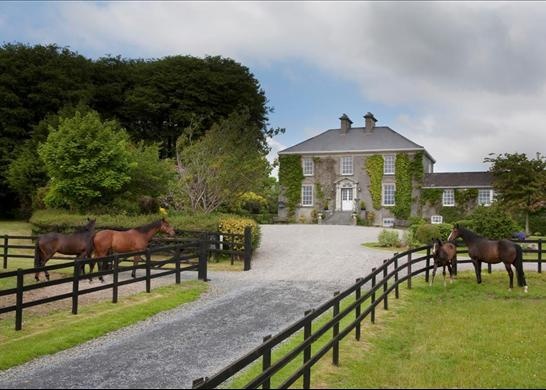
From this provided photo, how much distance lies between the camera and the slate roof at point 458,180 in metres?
42.5

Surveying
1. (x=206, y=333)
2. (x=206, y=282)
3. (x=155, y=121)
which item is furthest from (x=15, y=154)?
(x=206, y=333)

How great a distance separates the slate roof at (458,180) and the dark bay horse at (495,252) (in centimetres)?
2835

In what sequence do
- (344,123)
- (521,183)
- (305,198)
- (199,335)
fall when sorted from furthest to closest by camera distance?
(344,123) → (305,198) → (521,183) → (199,335)

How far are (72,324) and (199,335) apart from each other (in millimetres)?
2542

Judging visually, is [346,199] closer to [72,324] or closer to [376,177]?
[376,177]

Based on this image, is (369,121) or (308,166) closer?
(308,166)

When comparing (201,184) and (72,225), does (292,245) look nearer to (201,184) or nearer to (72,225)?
(201,184)

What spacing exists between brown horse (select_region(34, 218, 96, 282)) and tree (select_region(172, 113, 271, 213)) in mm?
11402

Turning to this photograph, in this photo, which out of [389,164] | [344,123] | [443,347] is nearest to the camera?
[443,347]

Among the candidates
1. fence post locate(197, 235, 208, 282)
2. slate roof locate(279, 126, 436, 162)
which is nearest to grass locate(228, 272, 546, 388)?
fence post locate(197, 235, 208, 282)

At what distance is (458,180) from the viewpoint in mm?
43375

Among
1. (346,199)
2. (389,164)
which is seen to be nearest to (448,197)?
(389,164)

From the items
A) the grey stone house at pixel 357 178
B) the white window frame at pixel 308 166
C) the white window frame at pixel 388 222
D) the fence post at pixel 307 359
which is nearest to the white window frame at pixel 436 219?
the grey stone house at pixel 357 178

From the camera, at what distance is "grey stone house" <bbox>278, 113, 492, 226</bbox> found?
4397cm
